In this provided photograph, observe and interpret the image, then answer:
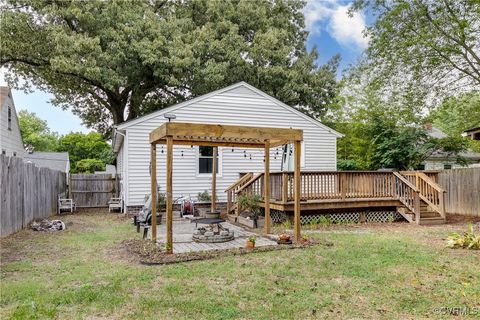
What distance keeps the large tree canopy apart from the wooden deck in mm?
9930

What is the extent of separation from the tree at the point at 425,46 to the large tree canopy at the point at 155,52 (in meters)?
7.22

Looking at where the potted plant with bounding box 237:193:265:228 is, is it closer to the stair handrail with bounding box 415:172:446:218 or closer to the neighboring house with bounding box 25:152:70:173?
the stair handrail with bounding box 415:172:446:218

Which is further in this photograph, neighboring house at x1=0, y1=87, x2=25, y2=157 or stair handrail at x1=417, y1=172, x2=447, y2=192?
neighboring house at x1=0, y1=87, x2=25, y2=157

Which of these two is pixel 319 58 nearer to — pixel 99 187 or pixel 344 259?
pixel 99 187

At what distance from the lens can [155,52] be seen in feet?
59.4

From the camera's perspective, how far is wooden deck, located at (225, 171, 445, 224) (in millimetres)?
10188

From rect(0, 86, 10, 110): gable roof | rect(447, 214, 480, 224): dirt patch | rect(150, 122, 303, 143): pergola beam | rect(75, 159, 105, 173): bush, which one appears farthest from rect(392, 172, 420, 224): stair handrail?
rect(75, 159, 105, 173): bush

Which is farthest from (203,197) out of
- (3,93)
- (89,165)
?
(89,165)

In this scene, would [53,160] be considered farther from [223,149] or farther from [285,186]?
[285,186]

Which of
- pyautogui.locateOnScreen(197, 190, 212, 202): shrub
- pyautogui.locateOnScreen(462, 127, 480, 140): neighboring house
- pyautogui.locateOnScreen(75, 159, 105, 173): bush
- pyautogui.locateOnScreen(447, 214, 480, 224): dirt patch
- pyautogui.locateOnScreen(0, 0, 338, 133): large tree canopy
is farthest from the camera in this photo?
pyautogui.locateOnScreen(75, 159, 105, 173): bush

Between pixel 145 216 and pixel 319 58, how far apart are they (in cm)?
1866

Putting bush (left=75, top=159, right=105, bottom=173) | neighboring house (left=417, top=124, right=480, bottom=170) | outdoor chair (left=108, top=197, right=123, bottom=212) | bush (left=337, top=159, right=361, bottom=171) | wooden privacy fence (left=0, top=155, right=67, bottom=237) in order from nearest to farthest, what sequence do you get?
wooden privacy fence (left=0, top=155, right=67, bottom=237) → outdoor chair (left=108, top=197, right=123, bottom=212) → bush (left=337, top=159, right=361, bottom=171) → neighboring house (left=417, top=124, right=480, bottom=170) → bush (left=75, top=159, right=105, bottom=173)

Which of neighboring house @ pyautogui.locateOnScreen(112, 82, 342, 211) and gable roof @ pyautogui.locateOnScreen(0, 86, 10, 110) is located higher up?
gable roof @ pyautogui.locateOnScreen(0, 86, 10, 110)

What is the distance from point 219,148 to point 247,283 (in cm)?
918
